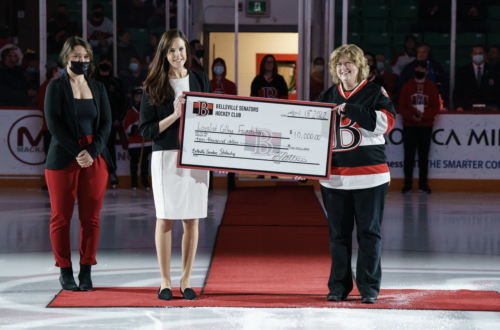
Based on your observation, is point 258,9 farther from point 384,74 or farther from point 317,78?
point 384,74

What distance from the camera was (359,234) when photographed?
3.68m

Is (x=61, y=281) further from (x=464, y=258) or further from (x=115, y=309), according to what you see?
(x=464, y=258)

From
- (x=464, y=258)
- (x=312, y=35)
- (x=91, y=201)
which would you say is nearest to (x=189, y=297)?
(x=91, y=201)

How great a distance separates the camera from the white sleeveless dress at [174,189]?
3582 millimetres

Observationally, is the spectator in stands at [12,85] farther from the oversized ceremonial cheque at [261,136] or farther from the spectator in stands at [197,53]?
the oversized ceremonial cheque at [261,136]

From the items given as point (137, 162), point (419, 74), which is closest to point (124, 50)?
point (137, 162)

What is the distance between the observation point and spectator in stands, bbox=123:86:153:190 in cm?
919

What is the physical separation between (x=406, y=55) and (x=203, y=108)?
738cm

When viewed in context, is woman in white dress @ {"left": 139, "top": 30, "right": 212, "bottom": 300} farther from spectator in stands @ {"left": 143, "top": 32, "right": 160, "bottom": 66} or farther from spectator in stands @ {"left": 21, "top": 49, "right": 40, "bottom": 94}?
spectator in stands @ {"left": 21, "top": 49, "right": 40, "bottom": 94}

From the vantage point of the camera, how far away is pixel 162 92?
3.59 meters

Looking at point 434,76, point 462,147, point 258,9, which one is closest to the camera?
point 462,147

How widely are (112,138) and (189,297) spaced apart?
5.92 metres

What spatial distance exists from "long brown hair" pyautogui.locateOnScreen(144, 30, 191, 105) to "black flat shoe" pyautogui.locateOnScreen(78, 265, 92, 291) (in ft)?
3.65

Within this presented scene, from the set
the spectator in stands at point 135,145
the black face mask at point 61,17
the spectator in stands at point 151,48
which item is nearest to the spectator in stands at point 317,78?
the spectator in stands at point 151,48
